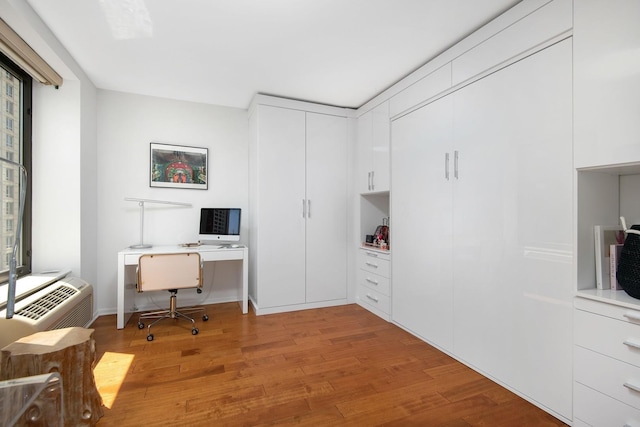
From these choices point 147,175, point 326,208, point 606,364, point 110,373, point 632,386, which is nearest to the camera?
point 632,386

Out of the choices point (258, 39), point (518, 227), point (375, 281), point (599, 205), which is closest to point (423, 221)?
point (518, 227)

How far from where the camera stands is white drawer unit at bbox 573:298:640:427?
1.43m

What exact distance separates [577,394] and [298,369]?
1715mm

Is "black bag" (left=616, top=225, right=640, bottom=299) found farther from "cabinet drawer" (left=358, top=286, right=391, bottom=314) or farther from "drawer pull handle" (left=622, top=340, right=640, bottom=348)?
"cabinet drawer" (left=358, top=286, right=391, bottom=314)

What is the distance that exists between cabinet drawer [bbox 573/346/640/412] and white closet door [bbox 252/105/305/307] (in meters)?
2.63

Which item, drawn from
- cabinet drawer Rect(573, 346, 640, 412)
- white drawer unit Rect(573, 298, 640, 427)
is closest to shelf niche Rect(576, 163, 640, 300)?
white drawer unit Rect(573, 298, 640, 427)

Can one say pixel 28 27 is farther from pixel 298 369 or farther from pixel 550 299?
pixel 550 299

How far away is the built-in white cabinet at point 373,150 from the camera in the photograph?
336 centimetres

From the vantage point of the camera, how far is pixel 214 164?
3945 millimetres

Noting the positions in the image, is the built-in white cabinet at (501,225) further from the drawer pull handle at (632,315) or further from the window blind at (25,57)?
the window blind at (25,57)

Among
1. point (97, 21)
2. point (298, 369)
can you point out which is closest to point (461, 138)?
point (298, 369)

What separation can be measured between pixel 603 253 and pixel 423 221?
1.30 meters

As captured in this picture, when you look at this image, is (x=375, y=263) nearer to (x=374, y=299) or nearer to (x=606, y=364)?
(x=374, y=299)

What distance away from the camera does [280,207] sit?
3.61 meters
